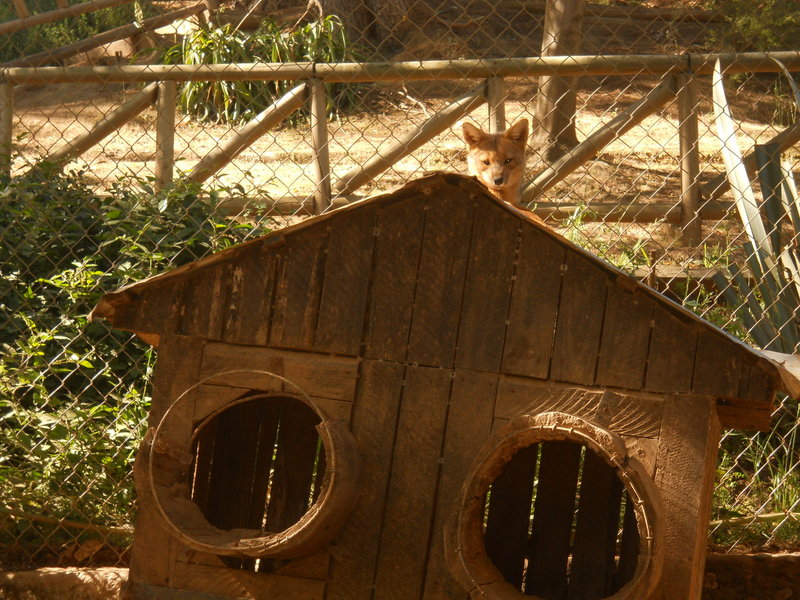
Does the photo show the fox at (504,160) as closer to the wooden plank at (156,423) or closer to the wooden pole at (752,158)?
the wooden pole at (752,158)

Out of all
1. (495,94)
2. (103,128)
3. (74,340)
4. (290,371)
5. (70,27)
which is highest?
(70,27)

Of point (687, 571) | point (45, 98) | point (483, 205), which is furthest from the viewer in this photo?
point (45, 98)

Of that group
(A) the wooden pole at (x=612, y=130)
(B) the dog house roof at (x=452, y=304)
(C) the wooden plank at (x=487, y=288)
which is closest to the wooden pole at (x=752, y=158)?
(A) the wooden pole at (x=612, y=130)

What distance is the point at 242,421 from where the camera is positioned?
11.4ft

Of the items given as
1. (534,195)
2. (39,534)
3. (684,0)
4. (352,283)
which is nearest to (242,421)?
(352,283)

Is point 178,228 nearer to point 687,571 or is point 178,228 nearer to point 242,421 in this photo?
point 242,421

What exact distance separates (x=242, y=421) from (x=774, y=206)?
2578 millimetres

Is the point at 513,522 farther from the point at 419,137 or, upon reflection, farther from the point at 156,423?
the point at 419,137

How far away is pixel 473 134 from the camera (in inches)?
232

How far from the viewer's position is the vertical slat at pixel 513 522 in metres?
3.36

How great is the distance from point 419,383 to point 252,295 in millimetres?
596

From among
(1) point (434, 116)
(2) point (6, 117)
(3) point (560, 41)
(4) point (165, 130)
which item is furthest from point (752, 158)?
(2) point (6, 117)

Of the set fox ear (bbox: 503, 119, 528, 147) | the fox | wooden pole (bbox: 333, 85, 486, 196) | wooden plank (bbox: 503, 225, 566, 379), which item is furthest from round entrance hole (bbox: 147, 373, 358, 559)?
fox ear (bbox: 503, 119, 528, 147)

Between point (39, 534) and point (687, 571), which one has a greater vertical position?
point (687, 571)
